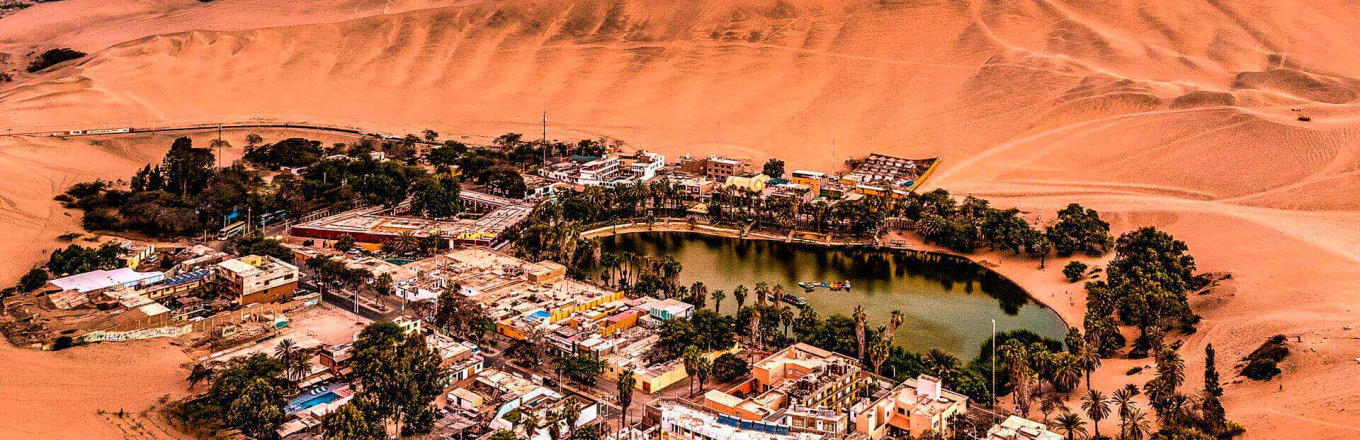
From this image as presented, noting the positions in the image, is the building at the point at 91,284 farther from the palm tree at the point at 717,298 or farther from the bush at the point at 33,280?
the palm tree at the point at 717,298

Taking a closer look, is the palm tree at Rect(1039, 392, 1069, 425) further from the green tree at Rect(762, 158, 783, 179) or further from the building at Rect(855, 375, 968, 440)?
the green tree at Rect(762, 158, 783, 179)

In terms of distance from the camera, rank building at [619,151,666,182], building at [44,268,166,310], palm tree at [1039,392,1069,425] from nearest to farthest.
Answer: palm tree at [1039,392,1069,425] → building at [44,268,166,310] → building at [619,151,666,182]

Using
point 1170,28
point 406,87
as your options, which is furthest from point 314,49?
point 1170,28

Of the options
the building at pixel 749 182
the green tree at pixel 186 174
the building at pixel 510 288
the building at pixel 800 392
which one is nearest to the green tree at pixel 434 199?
the building at pixel 510 288

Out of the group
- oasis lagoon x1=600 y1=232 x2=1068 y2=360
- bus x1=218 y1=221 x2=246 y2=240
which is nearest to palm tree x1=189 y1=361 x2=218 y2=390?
oasis lagoon x1=600 y1=232 x2=1068 y2=360

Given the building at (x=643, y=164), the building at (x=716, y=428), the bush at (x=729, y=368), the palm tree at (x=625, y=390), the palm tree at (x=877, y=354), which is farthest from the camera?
the building at (x=643, y=164)
